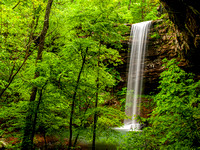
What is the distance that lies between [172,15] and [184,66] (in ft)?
7.93

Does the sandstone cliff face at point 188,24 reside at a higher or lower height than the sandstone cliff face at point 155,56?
lower

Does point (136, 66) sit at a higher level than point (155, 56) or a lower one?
lower

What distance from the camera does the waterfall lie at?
1434 cm

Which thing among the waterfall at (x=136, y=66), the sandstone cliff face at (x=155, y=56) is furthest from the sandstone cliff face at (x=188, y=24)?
the waterfall at (x=136, y=66)

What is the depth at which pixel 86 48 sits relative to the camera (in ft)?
18.2

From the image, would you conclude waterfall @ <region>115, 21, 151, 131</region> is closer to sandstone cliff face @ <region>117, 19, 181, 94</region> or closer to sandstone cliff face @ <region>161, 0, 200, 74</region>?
sandstone cliff face @ <region>117, 19, 181, 94</region>

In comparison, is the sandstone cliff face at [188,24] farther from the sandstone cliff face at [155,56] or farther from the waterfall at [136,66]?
the waterfall at [136,66]

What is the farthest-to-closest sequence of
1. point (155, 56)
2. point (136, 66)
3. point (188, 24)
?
1. point (136, 66)
2. point (155, 56)
3. point (188, 24)

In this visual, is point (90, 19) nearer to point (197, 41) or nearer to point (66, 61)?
point (66, 61)

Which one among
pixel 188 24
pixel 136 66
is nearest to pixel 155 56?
pixel 136 66

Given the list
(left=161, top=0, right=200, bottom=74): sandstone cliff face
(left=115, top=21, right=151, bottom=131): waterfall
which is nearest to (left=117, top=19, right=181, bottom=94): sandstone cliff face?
(left=115, top=21, right=151, bottom=131): waterfall

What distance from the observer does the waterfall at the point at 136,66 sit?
14336 millimetres

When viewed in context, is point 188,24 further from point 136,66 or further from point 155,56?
point 136,66

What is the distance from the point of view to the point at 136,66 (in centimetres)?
1501
